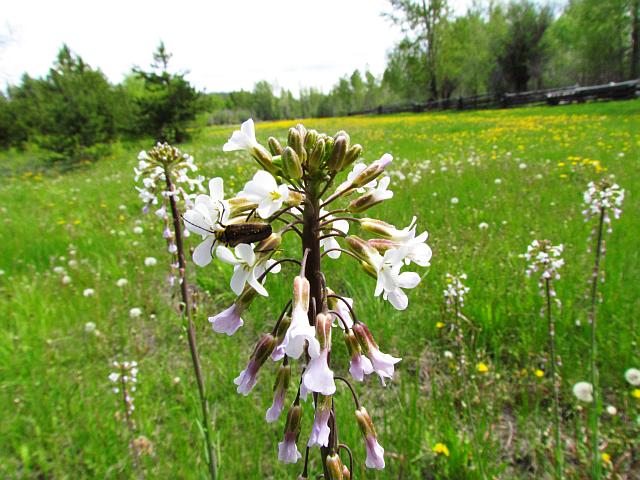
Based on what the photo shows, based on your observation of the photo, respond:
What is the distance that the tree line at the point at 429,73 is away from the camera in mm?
19172

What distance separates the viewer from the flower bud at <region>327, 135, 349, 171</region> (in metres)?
1.21

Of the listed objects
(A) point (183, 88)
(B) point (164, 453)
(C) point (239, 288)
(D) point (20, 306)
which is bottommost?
(B) point (164, 453)

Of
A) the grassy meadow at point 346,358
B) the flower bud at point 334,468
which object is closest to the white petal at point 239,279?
the flower bud at point 334,468

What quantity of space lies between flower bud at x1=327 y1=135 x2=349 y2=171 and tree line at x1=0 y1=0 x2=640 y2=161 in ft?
68.5

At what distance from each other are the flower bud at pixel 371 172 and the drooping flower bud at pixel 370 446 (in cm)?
72

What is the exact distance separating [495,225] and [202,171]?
7847 millimetres

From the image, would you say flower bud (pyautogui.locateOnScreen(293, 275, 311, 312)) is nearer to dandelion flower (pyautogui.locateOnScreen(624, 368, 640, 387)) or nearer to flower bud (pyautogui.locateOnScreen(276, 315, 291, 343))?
flower bud (pyautogui.locateOnScreen(276, 315, 291, 343))

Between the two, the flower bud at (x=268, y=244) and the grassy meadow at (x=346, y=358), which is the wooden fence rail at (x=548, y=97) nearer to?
the grassy meadow at (x=346, y=358)

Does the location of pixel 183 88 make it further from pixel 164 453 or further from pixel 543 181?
pixel 164 453

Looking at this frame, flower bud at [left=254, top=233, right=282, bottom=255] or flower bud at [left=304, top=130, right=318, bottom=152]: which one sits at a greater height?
flower bud at [left=304, top=130, right=318, bottom=152]

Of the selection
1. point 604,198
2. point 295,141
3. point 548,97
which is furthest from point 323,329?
point 548,97

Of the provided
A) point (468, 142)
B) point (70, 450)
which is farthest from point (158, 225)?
point (468, 142)

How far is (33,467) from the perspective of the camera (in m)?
2.43

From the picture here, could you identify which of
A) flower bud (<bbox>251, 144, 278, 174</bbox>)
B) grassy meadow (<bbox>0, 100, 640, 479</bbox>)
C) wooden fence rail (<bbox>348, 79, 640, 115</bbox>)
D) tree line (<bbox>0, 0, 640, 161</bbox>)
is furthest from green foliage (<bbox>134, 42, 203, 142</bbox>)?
wooden fence rail (<bbox>348, 79, 640, 115</bbox>)
